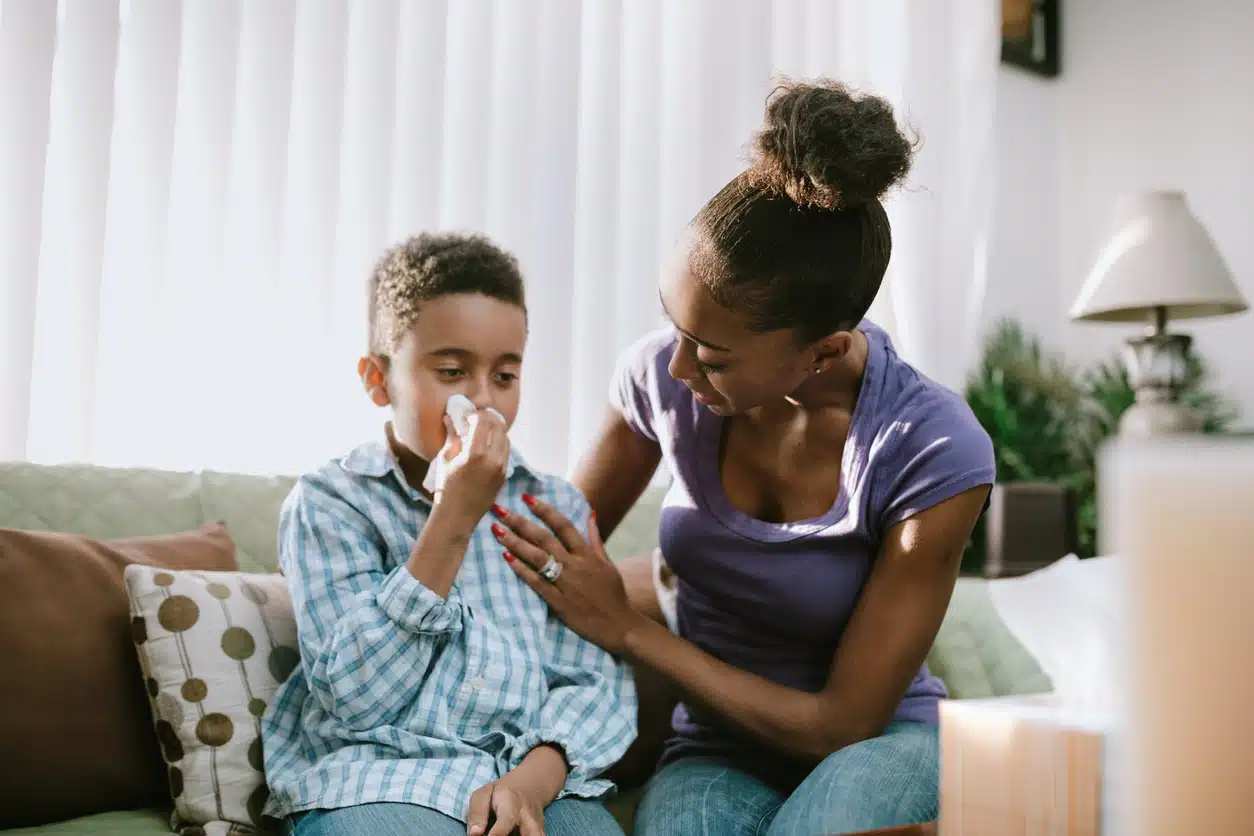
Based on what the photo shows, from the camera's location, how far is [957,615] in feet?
5.88

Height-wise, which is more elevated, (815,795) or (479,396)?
(479,396)

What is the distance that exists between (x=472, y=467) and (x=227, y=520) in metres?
0.60

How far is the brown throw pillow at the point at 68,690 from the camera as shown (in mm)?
1231

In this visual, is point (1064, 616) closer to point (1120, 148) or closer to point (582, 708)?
point (582, 708)

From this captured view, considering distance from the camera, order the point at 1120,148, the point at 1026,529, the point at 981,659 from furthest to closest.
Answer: the point at 1120,148 < the point at 1026,529 < the point at 981,659

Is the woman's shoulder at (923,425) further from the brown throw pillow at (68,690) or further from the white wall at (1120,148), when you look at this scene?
the white wall at (1120,148)

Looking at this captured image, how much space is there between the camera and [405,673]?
3.79 feet

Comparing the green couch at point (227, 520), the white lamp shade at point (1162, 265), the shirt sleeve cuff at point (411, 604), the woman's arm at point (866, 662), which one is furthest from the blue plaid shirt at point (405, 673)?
the white lamp shade at point (1162, 265)

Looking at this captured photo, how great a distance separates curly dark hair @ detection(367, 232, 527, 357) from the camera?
1356 millimetres

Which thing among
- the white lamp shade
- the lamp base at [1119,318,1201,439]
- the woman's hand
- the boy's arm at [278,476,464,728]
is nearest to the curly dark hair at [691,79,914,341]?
the woman's hand

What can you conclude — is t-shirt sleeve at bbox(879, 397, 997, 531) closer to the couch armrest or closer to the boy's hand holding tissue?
the boy's hand holding tissue

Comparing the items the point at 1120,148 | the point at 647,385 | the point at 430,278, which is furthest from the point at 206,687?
the point at 1120,148

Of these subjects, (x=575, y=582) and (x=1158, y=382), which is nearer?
(x=575, y=582)

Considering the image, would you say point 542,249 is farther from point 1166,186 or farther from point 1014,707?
point 1166,186
